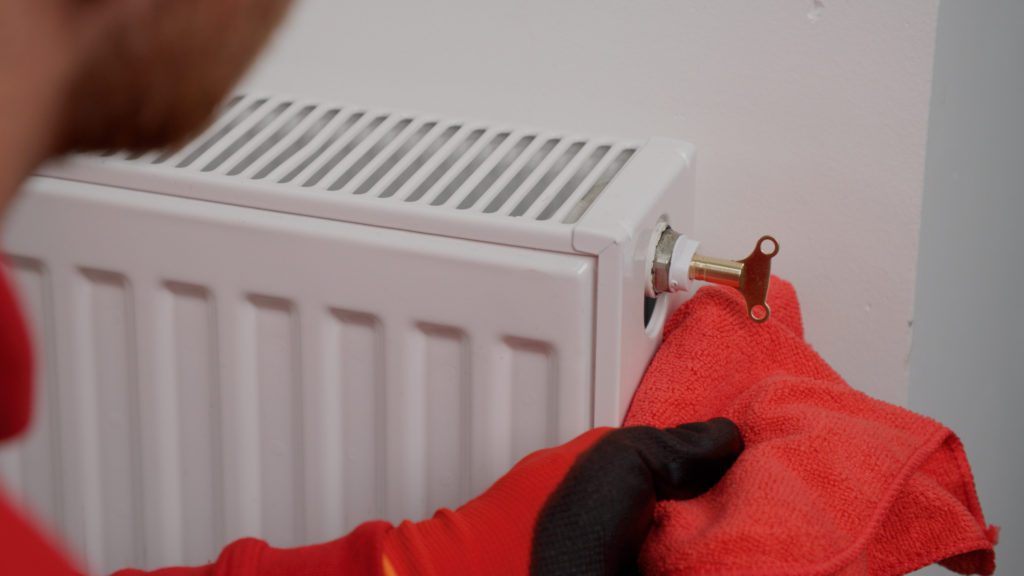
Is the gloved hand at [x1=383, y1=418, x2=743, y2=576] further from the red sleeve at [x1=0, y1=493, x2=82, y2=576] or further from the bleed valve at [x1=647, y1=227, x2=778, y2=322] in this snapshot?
the red sleeve at [x1=0, y1=493, x2=82, y2=576]

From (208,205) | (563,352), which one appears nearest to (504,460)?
(563,352)

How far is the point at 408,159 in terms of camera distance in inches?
24.8

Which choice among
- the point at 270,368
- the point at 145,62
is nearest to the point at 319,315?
the point at 270,368

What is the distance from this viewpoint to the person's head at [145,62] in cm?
26

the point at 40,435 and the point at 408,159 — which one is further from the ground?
the point at 408,159

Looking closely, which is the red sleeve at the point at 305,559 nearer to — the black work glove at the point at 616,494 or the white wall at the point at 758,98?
the black work glove at the point at 616,494

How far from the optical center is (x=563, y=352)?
56 cm

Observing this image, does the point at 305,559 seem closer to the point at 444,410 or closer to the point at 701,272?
the point at 444,410

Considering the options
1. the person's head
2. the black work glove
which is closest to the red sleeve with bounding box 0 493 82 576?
the person's head

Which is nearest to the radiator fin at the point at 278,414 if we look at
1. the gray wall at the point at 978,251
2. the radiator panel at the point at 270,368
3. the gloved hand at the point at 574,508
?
the radiator panel at the point at 270,368

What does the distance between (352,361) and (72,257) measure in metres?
0.15

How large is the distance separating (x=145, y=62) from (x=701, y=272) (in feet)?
1.17

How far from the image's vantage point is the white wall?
2.00ft

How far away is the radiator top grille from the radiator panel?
2 centimetres
